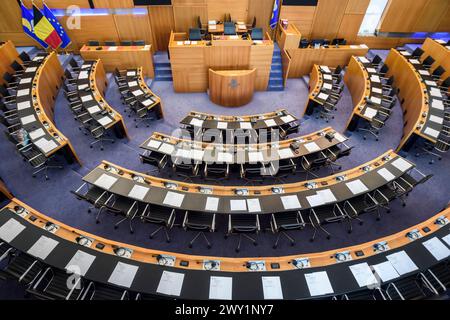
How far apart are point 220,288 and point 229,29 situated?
37.4ft

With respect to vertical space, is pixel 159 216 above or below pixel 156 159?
below

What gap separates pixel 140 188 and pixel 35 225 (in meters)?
2.21

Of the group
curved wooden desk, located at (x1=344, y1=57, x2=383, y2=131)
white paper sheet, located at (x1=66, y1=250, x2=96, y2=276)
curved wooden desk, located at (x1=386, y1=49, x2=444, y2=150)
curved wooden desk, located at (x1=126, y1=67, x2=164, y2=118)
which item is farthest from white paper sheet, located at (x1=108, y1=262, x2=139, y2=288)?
curved wooden desk, located at (x1=386, y1=49, x2=444, y2=150)

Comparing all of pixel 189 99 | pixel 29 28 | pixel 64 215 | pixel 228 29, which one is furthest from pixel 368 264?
pixel 29 28

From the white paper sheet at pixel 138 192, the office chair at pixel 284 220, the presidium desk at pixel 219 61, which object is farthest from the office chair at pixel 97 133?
the office chair at pixel 284 220

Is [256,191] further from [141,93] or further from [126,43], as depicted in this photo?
[126,43]

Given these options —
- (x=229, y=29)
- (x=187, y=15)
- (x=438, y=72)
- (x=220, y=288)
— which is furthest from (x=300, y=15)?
(x=220, y=288)

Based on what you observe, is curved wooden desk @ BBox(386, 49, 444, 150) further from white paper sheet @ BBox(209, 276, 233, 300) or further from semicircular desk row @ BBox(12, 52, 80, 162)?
semicircular desk row @ BBox(12, 52, 80, 162)

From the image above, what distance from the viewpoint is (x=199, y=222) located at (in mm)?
5875

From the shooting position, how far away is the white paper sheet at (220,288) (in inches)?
171

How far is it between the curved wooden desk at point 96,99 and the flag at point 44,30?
1.31 metres

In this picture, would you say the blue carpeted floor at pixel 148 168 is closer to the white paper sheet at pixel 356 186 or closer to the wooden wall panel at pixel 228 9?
the white paper sheet at pixel 356 186

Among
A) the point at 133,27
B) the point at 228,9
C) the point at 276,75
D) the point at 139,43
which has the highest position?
the point at 228,9

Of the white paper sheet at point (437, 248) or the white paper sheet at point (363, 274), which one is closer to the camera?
the white paper sheet at point (363, 274)
